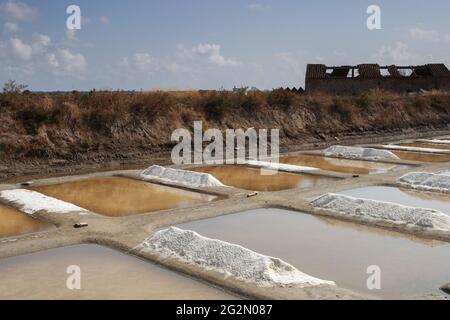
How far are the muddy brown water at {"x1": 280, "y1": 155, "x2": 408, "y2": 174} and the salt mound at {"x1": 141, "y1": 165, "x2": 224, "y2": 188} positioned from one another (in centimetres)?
391

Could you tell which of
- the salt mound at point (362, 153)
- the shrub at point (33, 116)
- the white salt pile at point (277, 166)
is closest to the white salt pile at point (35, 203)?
the shrub at point (33, 116)

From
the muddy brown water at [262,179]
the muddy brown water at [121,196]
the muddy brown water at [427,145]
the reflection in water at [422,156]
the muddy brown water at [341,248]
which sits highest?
the muddy brown water at [427,145]

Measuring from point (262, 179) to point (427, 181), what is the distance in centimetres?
330

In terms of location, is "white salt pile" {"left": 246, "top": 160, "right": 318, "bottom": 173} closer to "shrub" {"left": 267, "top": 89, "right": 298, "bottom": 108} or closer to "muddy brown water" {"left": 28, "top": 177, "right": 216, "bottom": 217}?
"muddy brown water" {"left": 28, "top": 177, "right": 216, "bottom": 217}

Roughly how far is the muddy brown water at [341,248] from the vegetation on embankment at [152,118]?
8.12 meters

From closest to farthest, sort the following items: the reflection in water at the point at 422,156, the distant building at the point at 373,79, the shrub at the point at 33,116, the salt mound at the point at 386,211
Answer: the salt mound at the point at 386,211, the reflection in water at the point at 422,156, the shrub at the point at 33,116, the distant building at the point at 373,79

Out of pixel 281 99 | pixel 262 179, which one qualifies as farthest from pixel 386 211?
pixel 281 99

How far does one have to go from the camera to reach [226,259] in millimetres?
5594

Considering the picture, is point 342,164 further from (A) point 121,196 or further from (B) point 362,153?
(A) point 121,196

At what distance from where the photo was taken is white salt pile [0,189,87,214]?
8.34 meters

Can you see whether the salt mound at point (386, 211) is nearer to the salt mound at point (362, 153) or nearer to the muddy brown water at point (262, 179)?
the muddy brown water at point (262, 179)

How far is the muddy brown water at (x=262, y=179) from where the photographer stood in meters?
10.7
